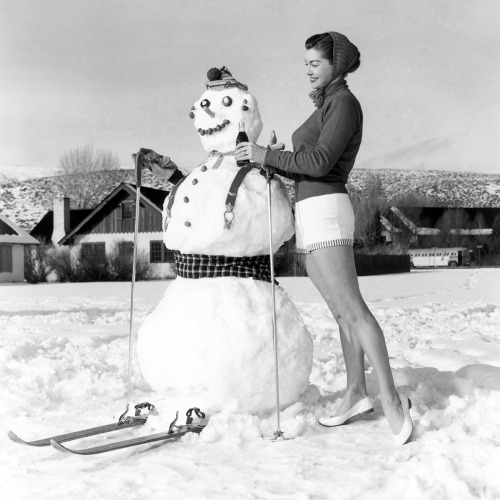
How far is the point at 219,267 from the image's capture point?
325 cm

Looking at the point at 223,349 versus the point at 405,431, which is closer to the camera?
the point at 405,431

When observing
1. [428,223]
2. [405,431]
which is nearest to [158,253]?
[405,431]

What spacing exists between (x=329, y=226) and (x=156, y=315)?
3.14ft

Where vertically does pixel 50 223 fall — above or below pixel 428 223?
below

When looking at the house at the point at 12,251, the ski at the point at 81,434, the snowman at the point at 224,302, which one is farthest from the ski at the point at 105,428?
the house at the point at 12,251

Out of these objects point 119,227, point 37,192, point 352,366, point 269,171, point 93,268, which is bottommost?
point 352,366

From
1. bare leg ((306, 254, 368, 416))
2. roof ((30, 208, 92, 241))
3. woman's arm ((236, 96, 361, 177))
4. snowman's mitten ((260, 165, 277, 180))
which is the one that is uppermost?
roof ((30, 208, 92, 241))

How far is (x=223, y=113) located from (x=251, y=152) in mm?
478

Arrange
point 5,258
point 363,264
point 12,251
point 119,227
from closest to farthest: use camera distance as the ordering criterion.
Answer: point 5,258
point 12,251
point 119,227
point 363,264

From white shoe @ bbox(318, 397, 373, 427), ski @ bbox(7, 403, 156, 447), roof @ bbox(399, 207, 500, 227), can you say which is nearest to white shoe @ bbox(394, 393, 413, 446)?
white shoe @ bbox(318, 397, 373, 427)

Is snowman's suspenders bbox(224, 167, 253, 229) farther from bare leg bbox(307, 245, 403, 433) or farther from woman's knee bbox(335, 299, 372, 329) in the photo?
woman's knee bbox(335, 299, 372, 329)

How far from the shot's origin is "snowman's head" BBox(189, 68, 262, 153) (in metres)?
3.43

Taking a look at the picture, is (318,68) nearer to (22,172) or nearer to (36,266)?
(36,266)

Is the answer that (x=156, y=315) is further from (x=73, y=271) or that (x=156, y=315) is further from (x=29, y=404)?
(x=73, y=271)
